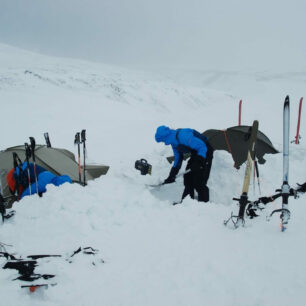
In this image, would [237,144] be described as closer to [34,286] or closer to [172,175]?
[172,175]

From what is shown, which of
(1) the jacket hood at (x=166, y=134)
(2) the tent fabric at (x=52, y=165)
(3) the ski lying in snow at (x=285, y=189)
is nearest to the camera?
(3) the ski lying in snow at (x=285, y=189)

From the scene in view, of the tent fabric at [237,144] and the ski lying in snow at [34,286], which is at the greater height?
the tent fabric at [237,144]

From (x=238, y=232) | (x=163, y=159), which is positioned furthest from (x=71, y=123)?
(x=238, y=232)

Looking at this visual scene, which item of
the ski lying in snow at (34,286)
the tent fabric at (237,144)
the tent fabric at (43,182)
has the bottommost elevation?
the ski lying in snow at (34,286)

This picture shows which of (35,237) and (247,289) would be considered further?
(35,237)

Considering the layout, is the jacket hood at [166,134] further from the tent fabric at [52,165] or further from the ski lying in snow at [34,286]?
the ski lying in snow at [34,286]

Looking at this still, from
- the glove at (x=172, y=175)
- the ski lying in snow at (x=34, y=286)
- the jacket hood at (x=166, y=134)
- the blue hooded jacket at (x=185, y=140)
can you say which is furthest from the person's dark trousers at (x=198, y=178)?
the ski lying in snow at (x=34, y=286)

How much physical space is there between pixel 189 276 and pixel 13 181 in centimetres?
371

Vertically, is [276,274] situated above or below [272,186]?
below

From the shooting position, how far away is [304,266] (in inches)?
114

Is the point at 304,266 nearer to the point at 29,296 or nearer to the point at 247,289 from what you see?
the point at 247,289

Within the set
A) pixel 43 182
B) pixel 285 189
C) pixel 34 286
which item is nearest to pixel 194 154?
pixel 285 189

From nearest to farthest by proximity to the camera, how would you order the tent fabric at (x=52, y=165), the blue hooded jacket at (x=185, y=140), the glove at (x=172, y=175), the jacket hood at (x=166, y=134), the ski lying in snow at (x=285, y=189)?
the ski lying in snow at (x=285, y=189)
the blue hooded jacket at (x=185, y=140)
the jacket hood at (x=166, y=134)
the glove at (x=172, y=175)
the tent fabric at (x=52, y=165)

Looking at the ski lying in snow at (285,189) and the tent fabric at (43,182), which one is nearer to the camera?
the ski lying in snow at (285,189)
